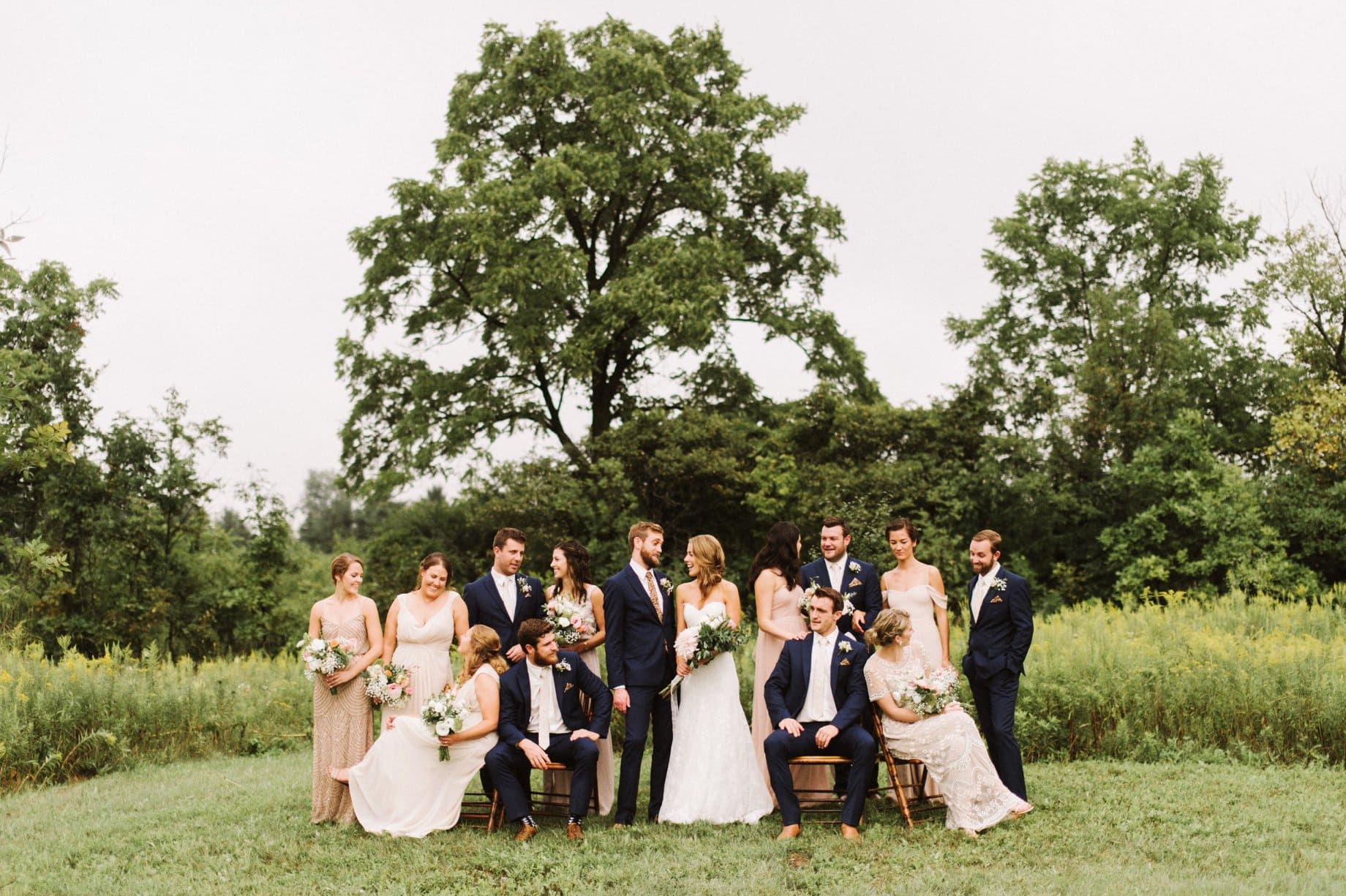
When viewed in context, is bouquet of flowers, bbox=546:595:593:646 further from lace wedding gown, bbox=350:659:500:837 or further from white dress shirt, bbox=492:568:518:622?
lace wedding gown, bbox=350:659:500:837

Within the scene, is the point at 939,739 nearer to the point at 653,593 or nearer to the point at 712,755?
the point at 712,755

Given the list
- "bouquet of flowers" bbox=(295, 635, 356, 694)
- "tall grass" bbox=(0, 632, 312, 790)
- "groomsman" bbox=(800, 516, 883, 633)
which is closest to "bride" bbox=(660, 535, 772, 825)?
"groomsman" bbox=(800, 516, 883, 633)

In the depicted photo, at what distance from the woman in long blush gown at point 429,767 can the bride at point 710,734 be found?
1.32 metres

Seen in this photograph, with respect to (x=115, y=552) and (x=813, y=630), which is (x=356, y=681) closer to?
(x=813, y=630)

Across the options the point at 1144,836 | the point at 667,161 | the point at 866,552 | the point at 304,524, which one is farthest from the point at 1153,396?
the point at 304,524

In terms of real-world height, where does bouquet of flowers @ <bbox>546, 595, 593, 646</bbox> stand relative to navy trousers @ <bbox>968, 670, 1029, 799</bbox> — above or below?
above

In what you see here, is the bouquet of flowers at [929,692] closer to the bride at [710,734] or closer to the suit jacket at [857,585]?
the suit jacket at [857,585]

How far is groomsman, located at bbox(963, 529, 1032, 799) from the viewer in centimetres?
796

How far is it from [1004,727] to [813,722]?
54.1 inches

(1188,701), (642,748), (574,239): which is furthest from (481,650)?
(574,239)

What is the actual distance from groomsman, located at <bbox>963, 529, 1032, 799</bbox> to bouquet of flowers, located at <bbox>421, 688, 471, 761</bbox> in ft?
11.7

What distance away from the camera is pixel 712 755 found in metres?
8.00

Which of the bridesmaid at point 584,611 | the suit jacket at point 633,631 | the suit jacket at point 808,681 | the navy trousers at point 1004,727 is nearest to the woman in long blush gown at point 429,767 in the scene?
the bridesmaid at point 584,611

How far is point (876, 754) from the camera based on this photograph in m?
7.77
